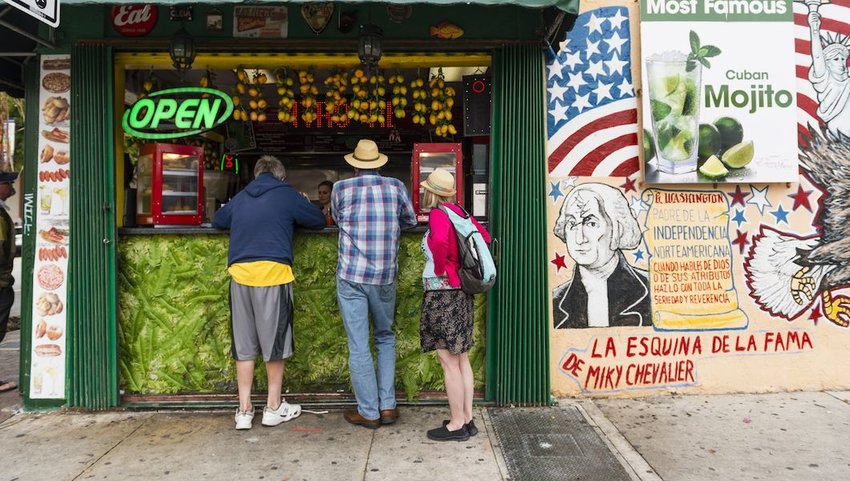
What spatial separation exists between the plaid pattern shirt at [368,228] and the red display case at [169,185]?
148cm

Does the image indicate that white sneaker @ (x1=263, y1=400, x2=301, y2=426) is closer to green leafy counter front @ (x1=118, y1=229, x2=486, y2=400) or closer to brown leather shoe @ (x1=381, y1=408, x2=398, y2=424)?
green leafy counter front @ (x1=118, y1=229, x2=486, y2=400)

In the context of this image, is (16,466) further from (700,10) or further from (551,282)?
(700,10)

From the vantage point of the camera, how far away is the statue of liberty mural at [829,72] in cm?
513

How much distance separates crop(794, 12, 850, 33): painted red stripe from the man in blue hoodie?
4.63 m

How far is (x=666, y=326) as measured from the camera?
504cm

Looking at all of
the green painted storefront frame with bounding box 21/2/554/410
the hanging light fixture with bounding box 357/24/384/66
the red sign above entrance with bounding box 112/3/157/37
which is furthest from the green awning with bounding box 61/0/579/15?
the red sign above entrance with bounding box 112/3/157/37

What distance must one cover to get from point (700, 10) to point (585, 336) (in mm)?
2972

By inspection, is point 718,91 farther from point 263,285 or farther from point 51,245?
point 51,245

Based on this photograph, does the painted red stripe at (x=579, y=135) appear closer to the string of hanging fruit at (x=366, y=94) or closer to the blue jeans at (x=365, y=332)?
the string of hanging fruit at (x=366, y=94)

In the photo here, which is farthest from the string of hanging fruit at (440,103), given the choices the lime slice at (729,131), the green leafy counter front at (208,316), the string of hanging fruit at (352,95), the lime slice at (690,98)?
the lime slice at (729,131)

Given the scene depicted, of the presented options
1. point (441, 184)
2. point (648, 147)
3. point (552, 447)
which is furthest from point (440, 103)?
point (552, 447)

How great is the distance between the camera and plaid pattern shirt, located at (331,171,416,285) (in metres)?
4.30

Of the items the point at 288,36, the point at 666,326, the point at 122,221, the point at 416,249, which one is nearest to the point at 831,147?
the point at 666,326

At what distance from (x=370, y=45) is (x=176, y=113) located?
170 cm
